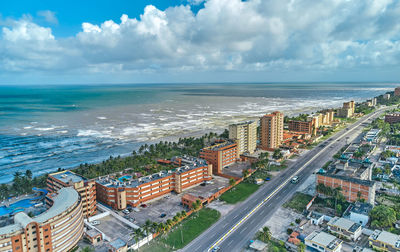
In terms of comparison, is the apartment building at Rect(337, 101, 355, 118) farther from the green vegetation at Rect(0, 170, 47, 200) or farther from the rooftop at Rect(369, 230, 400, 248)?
the green vegetation at Rect(0, 170, 47, 200)

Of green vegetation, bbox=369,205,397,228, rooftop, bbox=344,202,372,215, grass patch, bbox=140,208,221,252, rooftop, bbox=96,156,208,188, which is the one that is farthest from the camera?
rooftop, bbox=96,156,208,188

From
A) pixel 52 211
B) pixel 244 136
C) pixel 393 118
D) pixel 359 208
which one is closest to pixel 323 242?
pixel 359 208

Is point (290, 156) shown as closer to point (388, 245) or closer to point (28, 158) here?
point (388, 245)

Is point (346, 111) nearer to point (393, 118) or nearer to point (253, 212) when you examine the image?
point (393, 118)

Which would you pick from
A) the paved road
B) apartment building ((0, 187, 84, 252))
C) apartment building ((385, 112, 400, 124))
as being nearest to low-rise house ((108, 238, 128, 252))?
apartment building ((0, 187, 84, 252))

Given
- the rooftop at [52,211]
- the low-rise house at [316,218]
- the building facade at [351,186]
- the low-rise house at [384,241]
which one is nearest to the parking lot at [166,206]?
the rooftop at [52,211]

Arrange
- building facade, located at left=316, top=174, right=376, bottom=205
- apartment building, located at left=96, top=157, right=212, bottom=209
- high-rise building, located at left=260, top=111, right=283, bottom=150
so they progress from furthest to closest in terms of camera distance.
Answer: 1. high-rise building, located at left=260, top=111, right=283, bottom=150
2. apartment building, located at left=96, top=157, right=212, bottom=209
3. building facade, located at left=316, top=174, right=376, bottom=205

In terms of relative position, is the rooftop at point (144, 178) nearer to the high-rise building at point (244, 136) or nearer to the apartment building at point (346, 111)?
the high-rise building at point (244, 136)
